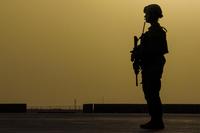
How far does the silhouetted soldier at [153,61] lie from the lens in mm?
7664

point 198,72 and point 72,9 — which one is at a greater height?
point 72,9

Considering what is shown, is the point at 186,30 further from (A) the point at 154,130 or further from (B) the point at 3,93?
(A) the point at 154,130

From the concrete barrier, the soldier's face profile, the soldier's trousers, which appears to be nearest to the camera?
the soldier's trousers

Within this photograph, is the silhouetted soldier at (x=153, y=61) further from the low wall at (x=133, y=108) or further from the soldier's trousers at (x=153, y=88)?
the low wall at (x=133, y=108)

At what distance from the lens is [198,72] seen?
12.7 metres

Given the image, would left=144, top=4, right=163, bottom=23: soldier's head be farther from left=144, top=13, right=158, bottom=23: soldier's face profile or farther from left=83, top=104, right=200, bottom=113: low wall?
left=83, top=104, right=200, bottom=113: low wall

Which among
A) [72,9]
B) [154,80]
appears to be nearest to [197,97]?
[72,9]

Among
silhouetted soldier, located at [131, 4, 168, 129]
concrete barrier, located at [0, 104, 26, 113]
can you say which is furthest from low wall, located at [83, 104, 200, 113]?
silhouetted soldier, located at [131, 4, 168, 129]

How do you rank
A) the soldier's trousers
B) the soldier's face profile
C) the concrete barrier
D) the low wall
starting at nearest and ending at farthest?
the soldier's trousers < the soldier's face profile < the low wall < the concrete barrier

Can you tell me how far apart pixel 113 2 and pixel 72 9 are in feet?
2.35

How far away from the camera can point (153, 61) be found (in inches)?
304

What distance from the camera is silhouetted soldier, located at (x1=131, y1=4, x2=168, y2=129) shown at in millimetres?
7664

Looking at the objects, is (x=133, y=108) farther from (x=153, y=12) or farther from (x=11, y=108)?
(x=153, y=12)

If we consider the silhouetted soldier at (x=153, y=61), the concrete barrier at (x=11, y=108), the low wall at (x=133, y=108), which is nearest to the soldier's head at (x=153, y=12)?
the silhouetted soldier at (x=153, y=61)
